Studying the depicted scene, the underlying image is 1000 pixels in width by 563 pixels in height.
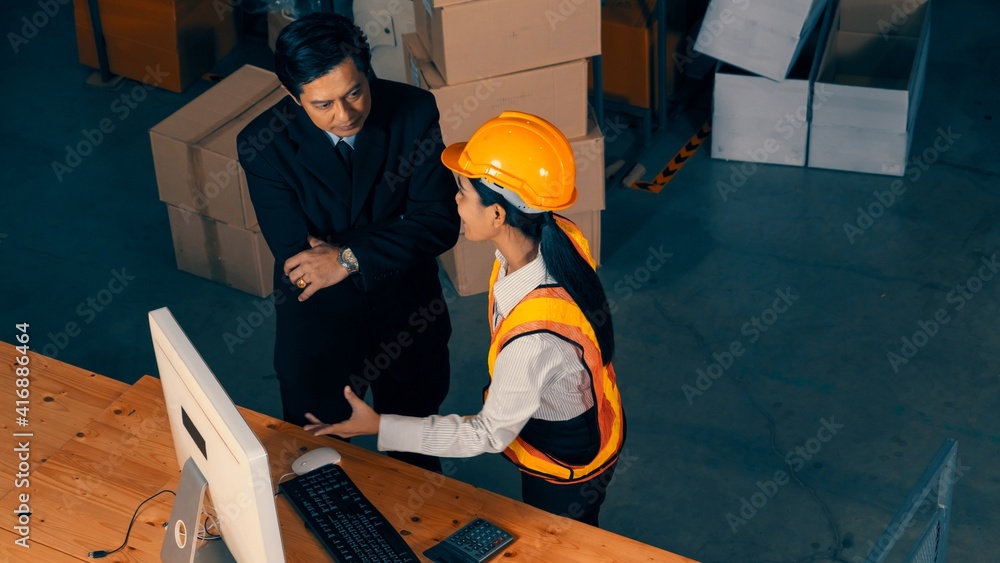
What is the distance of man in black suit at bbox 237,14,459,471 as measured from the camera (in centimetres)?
342

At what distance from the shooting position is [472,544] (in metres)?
2.99

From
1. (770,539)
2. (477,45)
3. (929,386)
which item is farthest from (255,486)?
(929,386)

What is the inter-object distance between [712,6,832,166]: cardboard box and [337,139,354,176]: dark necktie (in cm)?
323

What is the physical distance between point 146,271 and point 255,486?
383 centimetres

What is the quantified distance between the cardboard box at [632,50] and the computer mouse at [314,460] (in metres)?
3.78

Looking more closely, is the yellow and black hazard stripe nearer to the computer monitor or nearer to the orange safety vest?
the orange safety vest

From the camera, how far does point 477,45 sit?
5039 millimetres

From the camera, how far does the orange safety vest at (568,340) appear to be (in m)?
2.88

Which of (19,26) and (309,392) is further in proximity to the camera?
(19,26)

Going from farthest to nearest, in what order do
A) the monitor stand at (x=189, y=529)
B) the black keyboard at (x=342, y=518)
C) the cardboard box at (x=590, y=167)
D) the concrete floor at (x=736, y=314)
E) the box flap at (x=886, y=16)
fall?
the box flap at (x=886, y=16), the cardboard box at (x=590, y=167), the concrete floor at (x=736, y=314), the black keyboard at (x=342, y=518), the monitor stand at (x=189, y=529)

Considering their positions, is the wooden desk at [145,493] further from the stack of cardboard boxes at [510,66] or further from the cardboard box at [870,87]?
the cardboard box at [870,87]

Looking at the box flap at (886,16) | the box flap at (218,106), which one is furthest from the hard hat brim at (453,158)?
the box flap at (886,16)

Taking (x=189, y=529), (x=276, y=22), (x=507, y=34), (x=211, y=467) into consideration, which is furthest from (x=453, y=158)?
(x=276, y=22)

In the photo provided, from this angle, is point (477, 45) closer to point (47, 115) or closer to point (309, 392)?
point (309, 392)
